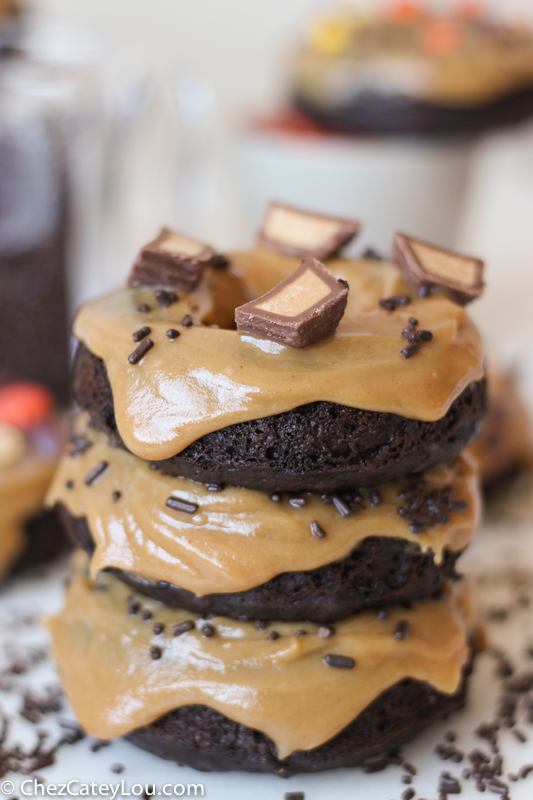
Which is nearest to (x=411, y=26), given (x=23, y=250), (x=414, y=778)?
(x=23, y=250)

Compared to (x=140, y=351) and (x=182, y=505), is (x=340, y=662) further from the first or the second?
(x=140, y=351)

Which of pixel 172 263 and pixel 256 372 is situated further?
pixel 172 263

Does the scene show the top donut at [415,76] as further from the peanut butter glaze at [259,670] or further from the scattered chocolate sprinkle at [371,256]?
the peanut butter glaze at [259,670]

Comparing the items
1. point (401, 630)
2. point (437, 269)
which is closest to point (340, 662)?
point (401, 630)

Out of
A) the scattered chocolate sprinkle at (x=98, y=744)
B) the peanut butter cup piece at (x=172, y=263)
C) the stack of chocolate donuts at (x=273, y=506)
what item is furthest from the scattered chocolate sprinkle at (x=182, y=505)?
the scattered chocolate sprinkle at (x=98, y=744)

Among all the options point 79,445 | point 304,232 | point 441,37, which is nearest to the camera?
point 79,445

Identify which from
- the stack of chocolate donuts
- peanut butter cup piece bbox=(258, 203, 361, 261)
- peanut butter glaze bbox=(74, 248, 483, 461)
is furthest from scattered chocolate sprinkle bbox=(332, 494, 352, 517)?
peanut butter cup piece bbox=(258, 203, 361, 261)

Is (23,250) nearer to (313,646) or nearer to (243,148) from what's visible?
(243,148)
